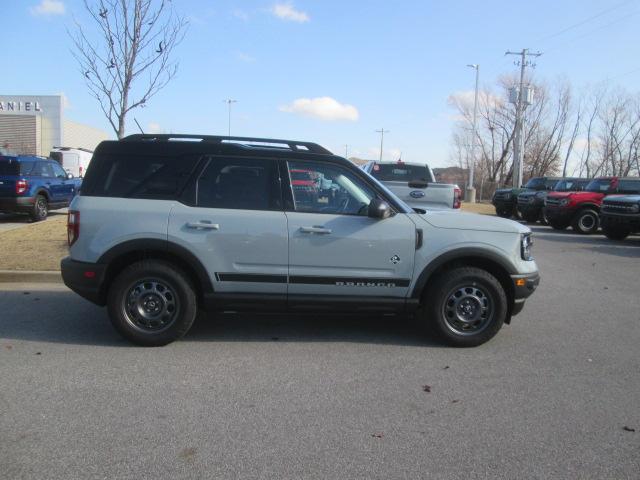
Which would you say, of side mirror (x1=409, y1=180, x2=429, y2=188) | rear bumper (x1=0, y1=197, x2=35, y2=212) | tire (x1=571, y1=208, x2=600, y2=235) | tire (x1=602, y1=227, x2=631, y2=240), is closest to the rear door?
side mirror (x1=409, y1=180, x2=429, y2=188)

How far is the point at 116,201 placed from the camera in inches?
200

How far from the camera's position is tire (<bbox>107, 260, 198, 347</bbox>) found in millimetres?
5051

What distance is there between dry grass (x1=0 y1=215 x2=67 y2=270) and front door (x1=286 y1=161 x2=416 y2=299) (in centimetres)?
465

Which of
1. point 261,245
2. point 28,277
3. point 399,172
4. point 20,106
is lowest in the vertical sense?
point 28,277

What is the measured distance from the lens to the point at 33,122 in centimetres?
6053

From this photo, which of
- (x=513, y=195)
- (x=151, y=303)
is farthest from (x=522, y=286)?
(x=513, y=195)

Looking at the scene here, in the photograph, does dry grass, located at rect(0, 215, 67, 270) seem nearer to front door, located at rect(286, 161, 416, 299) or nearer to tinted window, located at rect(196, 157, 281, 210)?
tinted window, located at rect(196, 157, 281, 210)

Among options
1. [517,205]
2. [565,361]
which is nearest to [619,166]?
[517,205]

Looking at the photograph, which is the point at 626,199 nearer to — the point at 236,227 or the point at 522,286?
the point at 522,286

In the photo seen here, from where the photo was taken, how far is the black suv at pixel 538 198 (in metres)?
19.5

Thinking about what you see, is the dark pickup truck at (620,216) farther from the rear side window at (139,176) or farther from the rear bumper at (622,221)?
the rear side window at (139,176)

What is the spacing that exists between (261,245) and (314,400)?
1.60 meters

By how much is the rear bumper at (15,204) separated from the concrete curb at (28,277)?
24.0ft

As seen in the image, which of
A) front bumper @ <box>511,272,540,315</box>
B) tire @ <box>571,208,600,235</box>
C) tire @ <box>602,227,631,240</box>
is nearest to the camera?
front bumper @ <box>511,272,540,315</box>
